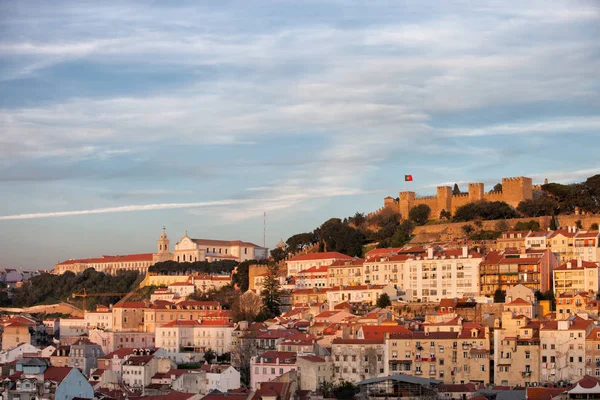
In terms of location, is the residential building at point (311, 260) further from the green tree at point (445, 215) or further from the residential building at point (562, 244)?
the residential building at point (562, 244)

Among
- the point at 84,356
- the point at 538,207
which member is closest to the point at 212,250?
the point at 538,207

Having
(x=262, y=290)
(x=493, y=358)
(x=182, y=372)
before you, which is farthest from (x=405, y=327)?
(x=262, y=290)

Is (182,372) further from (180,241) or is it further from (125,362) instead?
(180,241)

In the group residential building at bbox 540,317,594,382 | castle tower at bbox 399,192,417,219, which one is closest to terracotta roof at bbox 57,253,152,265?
castle tower at bbox 399,192,417,219

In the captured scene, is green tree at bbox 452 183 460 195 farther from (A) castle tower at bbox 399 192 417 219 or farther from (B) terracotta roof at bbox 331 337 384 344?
(B) terracotta roof at bbox 331 337 384 344

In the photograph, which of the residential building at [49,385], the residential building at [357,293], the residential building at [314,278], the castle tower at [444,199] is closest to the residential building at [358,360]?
the residential building at [49,385]

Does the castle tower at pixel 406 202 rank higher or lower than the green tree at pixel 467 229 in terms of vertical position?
higher
